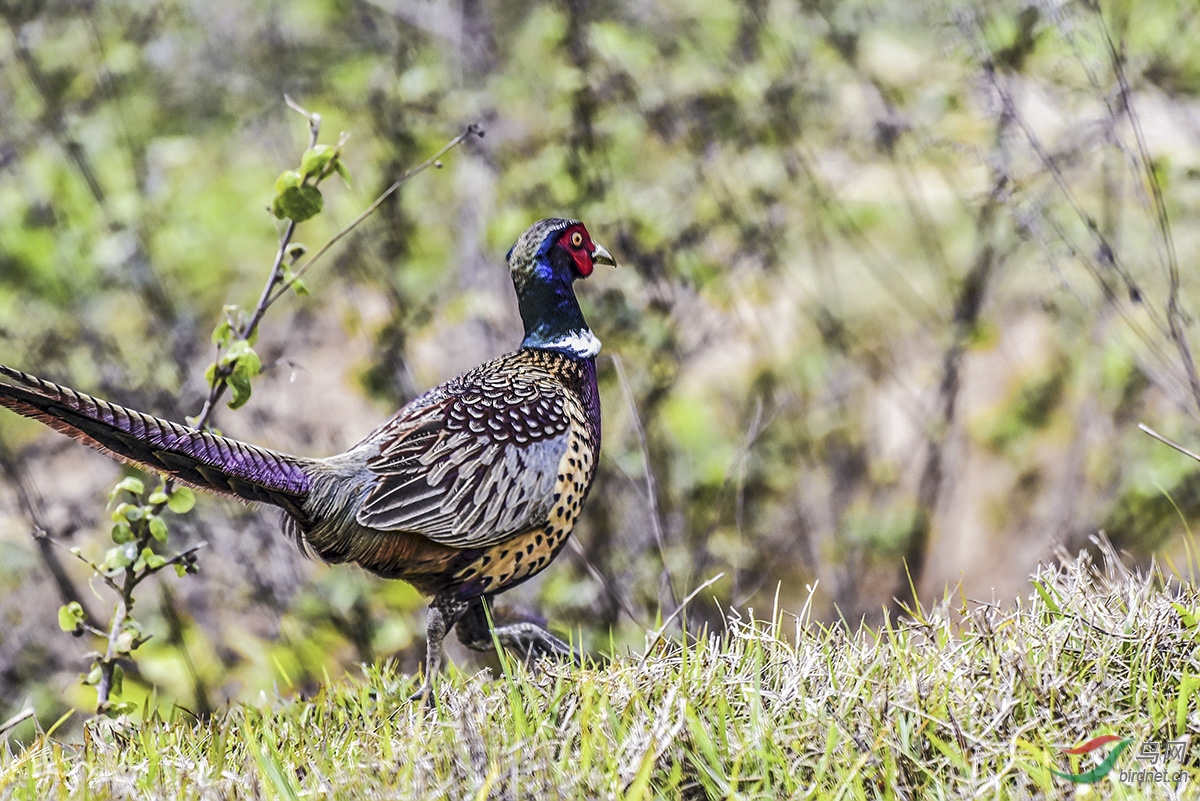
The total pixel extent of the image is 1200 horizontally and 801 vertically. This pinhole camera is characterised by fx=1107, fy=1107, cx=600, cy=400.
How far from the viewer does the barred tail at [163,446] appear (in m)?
2.37

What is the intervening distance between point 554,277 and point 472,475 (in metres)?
0.65

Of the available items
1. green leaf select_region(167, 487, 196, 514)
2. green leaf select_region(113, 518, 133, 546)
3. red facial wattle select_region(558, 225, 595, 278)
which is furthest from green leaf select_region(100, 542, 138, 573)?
red facial wattle select_region(558, 225, 595, 278)

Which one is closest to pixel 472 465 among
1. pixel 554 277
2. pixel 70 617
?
pixel 554 277

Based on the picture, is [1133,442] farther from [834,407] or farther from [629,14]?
[629,14]

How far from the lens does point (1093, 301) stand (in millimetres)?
6141

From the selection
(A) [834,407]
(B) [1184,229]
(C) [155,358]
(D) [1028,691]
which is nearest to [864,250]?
(A) [834,407]

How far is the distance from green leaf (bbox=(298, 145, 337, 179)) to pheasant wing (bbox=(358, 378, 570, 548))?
732mm

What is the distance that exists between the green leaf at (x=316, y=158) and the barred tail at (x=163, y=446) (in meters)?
0.83

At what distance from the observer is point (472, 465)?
298 centimetres

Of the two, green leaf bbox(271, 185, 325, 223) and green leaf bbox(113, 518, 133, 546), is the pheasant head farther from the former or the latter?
green leaf bbox(113, 518, 133, 546)

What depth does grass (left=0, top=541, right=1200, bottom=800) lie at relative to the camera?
2.19 metres

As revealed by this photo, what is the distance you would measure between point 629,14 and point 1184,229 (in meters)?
3.41

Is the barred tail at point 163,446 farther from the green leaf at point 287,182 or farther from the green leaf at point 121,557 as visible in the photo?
the green leaf at point 287,182

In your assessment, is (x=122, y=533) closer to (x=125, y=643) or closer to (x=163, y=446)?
(x=125, y=643)
